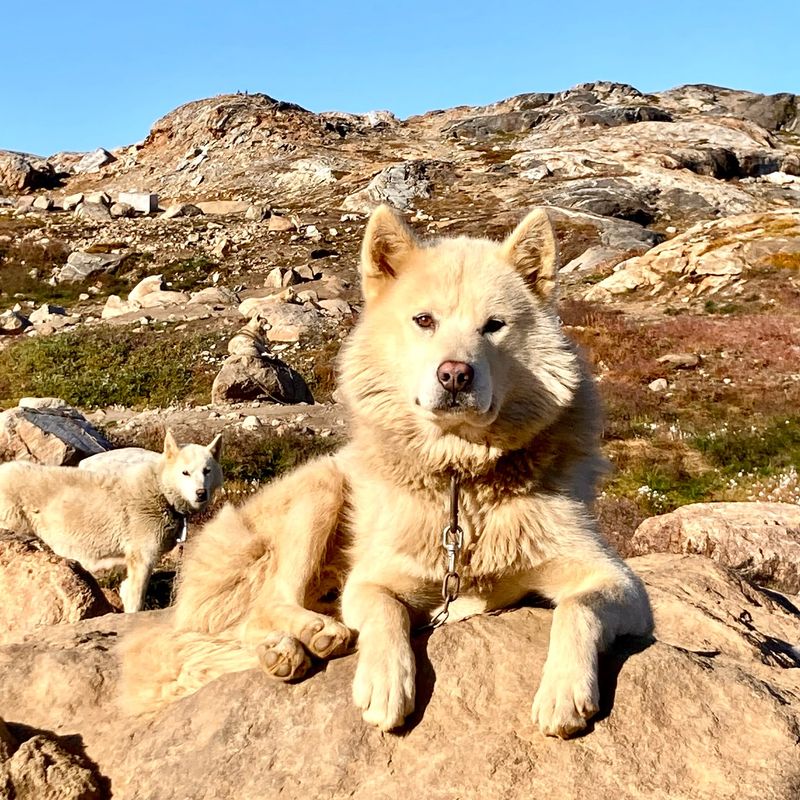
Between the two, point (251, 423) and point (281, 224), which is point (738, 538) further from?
point (281, 224)

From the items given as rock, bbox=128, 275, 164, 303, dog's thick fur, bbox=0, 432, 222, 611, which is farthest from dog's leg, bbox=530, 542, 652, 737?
rock, bbox=128, 275, 164, 303

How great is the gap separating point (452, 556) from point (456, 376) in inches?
32.6

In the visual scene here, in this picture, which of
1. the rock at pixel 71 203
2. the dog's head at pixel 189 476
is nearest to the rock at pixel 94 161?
the rock at pixel 71 203

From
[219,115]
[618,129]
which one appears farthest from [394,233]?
[219,115]

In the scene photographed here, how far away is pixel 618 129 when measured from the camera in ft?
231

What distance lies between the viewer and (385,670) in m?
3.14

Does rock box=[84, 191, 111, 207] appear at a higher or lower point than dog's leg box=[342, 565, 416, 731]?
higher

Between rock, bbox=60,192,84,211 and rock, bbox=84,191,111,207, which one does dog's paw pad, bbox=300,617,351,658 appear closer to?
rock, bbox=84,191,111,207

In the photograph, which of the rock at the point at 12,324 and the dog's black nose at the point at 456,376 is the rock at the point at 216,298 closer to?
the rock at the point at 12,324

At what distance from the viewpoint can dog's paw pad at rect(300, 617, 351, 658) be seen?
357cm

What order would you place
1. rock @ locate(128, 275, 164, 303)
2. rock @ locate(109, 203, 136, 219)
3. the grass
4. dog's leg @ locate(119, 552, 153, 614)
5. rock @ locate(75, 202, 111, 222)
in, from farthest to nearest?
rock @ locate(109, 203, 136, 219)
rock @ locate(75, 202, 111, 222)
rock @ locate(128, 275, 164, 303)
the grass
dog's leg @ locate(119, 552, 153, 614)

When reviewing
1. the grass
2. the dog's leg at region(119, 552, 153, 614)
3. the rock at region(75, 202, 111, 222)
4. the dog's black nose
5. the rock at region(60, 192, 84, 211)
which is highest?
the rock at region(60, 192, 84, 211)

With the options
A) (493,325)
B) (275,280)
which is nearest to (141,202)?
(275,280)

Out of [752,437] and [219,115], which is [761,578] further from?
[219,115]
